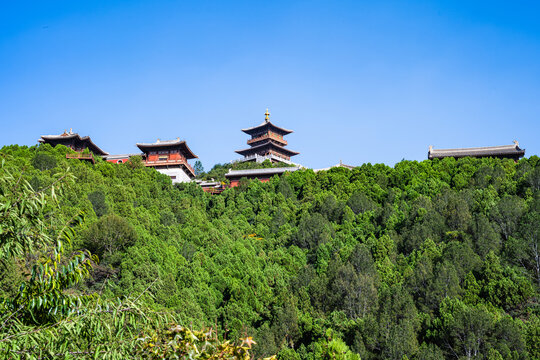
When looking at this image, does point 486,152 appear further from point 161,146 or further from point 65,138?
point 65,138

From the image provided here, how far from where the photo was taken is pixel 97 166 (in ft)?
131

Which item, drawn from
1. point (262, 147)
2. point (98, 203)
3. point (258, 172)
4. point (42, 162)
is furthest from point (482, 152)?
point (42, 162)

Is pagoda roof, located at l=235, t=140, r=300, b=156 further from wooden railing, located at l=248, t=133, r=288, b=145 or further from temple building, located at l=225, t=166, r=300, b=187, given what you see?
temple building, located at l=225, t=166, r=300, b=187

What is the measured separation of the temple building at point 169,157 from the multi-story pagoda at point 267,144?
15.1 m

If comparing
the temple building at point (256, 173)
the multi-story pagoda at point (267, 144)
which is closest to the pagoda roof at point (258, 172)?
the temple building at point (256, 173)

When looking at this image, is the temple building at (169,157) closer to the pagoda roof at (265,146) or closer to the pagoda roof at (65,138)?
the pagoda roof at (65,138)

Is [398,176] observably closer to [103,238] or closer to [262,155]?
[103,238]

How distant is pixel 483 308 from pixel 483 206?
11289 mm

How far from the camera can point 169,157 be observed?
51.2 m

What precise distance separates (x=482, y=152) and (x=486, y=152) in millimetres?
348

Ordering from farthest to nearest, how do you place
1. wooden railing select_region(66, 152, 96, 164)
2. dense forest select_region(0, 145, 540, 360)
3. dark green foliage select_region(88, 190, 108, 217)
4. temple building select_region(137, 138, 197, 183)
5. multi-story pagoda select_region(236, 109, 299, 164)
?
1. multi-story pagoda select_region(236, 109, 299, 164)
2. temple building select_region(137, 138, 197, 183)
3. wooden railing select_region(66, 152, 96, 164)
4. dark green foliage select_region(88, 190, 108, 217)
5. dense forest select_region(0, 145, 540, 360)

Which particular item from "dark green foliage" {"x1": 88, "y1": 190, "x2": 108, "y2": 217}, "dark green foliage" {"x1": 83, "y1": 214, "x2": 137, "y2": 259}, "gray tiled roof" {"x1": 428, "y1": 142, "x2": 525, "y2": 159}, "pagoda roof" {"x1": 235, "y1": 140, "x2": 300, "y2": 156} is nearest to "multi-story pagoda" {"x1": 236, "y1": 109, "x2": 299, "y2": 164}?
"pagoda roof" {"x1": 235, "y1": 140, "x2": 300, "y2": 156}

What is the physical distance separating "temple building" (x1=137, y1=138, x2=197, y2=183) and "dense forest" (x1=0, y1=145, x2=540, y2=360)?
31.7 feet

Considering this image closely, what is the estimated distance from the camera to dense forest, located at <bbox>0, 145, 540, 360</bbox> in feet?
71.3
